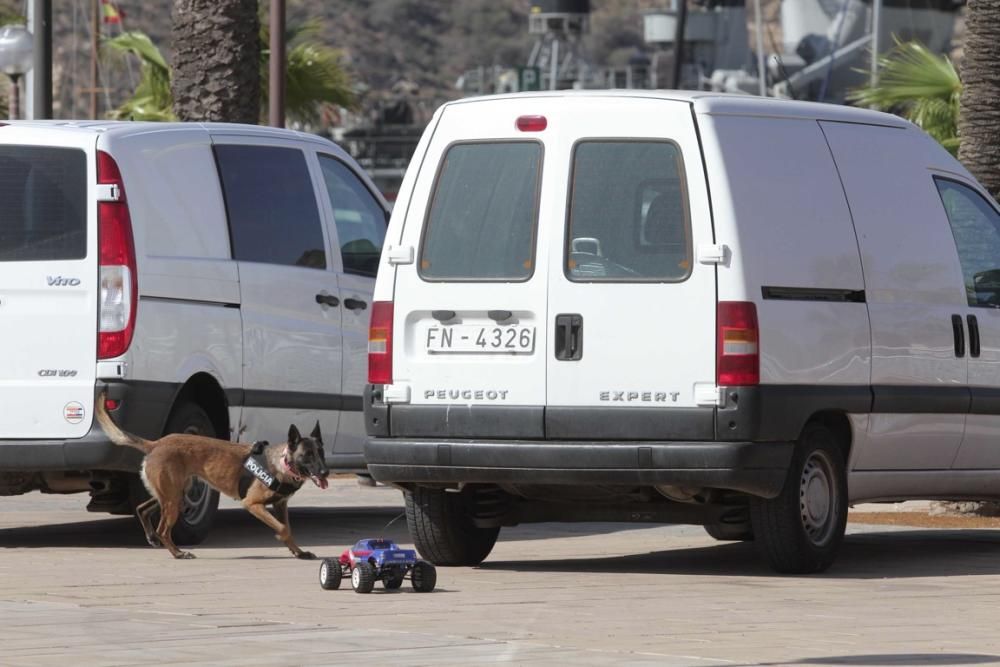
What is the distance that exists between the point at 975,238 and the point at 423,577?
11.7 feet

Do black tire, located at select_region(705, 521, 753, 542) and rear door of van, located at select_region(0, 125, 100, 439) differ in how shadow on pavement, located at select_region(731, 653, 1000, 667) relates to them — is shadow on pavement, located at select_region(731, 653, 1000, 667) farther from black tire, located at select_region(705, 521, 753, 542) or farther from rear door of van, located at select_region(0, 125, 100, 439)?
rear door of van, located at select_region(0, 125, 100, 439)

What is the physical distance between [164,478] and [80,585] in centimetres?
128

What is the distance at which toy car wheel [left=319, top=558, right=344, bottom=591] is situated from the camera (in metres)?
9.16

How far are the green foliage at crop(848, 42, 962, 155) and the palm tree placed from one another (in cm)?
792

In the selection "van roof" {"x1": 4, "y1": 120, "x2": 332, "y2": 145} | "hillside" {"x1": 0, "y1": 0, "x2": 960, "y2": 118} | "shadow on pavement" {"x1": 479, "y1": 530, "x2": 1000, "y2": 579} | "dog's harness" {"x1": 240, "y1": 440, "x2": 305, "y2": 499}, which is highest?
"hillside" {"x1": 0, "y1": 0, "x2": 960, "y2": 118}

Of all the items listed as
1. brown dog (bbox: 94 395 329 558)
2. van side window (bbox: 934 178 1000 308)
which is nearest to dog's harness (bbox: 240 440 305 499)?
brown dog (bbox: 94 395 329 558)

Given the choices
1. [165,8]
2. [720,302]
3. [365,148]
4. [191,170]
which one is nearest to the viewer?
[720,302]

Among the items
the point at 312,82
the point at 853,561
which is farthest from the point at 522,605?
the point at 312,82

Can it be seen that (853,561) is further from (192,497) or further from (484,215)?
(192,497)

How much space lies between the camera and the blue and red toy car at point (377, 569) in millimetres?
9094

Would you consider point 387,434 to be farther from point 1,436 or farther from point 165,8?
point 165,8

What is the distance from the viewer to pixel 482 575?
995 cm

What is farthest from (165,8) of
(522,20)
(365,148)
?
(522,20)

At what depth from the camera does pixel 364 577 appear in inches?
357
